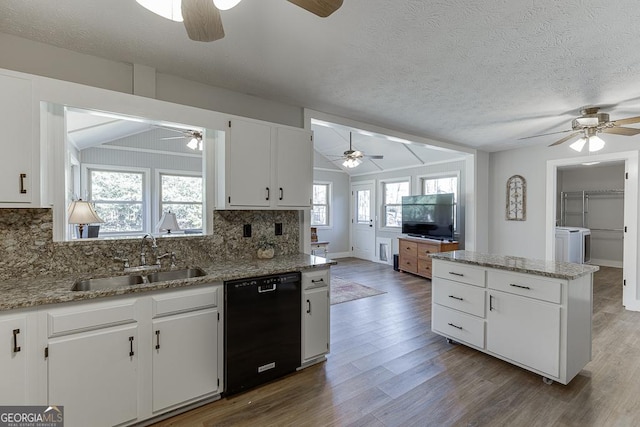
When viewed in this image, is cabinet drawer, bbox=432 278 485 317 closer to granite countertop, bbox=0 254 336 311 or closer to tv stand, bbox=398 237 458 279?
granite countertop, bbox=0 254 336 311

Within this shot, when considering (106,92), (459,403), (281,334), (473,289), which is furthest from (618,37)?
(106,92)

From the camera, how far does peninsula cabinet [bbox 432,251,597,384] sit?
2.29m

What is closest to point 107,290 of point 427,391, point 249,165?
point 249,165

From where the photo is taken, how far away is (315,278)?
8.66ft

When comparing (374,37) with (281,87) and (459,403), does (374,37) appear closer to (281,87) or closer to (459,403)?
(281,87)

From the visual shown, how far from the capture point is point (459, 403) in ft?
7.07

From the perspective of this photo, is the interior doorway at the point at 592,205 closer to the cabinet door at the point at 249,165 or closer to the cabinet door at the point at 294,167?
the cabinet door at the point at 294,167

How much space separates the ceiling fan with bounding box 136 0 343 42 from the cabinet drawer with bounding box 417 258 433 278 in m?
5.26

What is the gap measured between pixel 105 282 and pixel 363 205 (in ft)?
22.2

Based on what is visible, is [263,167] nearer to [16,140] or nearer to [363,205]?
[16,140]

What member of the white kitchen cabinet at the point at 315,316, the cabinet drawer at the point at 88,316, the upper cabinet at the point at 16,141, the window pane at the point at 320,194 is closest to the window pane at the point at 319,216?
the window pane at the point at 320,194

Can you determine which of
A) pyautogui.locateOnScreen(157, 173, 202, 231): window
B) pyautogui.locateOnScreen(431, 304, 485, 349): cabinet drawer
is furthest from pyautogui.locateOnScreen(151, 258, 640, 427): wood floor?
pyautogui.locateOnScreen(157, 173, 202, 231): window

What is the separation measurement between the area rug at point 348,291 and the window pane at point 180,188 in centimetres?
363

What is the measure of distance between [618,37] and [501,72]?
0.69m
